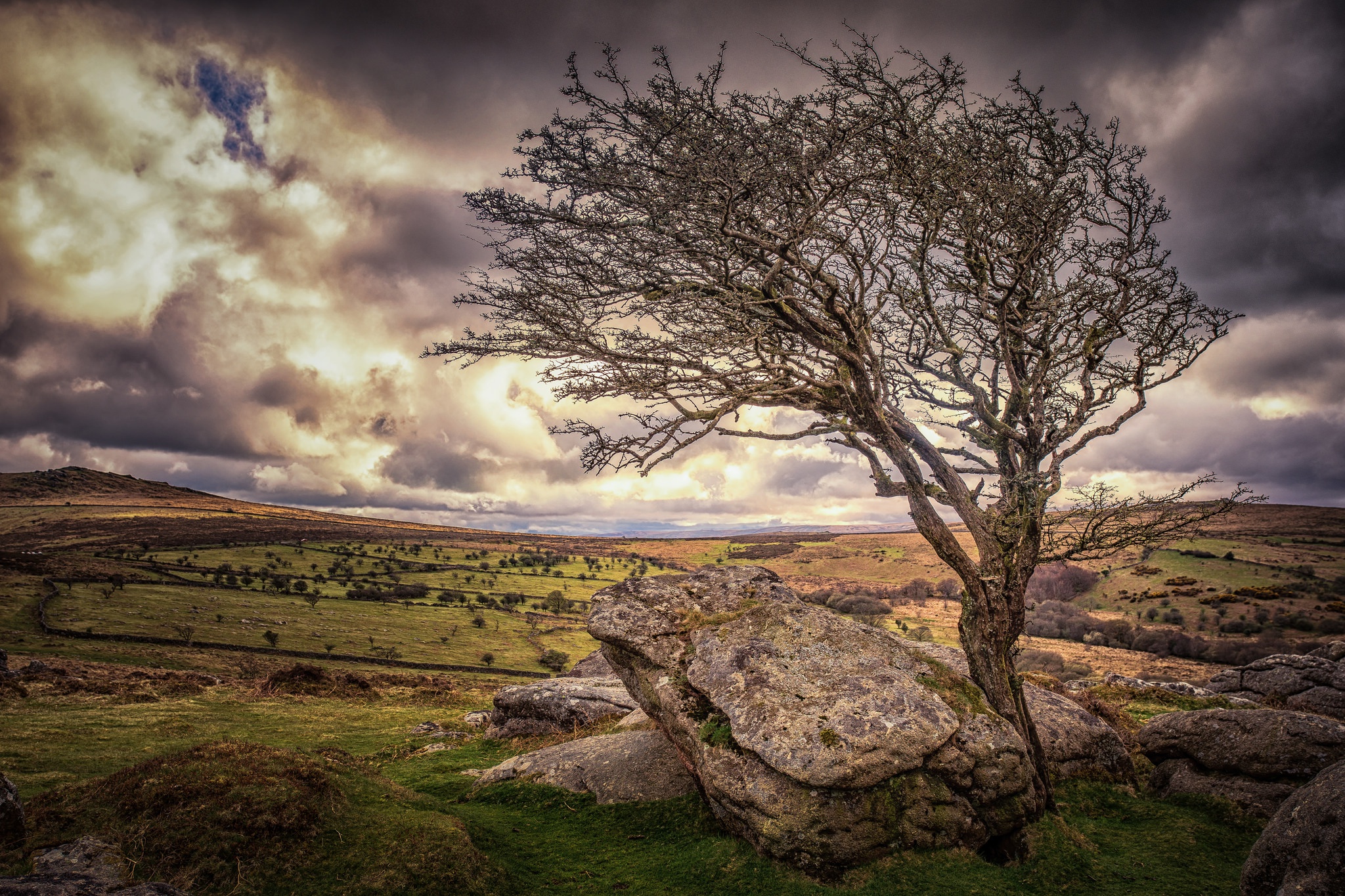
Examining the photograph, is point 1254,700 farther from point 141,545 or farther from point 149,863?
point 141,545

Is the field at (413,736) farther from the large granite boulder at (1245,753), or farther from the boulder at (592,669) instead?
the boulder at (592,669)

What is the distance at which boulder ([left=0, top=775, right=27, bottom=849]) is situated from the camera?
5977 mm

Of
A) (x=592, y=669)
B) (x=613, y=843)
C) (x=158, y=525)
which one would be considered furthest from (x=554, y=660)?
(x=158, y=525)

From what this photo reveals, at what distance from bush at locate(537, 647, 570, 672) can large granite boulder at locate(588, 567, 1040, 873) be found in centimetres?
6024

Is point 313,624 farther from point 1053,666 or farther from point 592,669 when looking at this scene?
point 1053,666

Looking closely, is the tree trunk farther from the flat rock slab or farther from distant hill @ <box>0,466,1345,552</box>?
distant hill @ <box>0,466,1345,552</box>

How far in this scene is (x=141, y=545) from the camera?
117 meters

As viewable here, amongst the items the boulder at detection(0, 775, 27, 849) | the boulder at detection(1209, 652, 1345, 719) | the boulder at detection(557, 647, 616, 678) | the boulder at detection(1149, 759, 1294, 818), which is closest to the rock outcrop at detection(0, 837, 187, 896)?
the boulder at detection(0, 775, 27, 849)

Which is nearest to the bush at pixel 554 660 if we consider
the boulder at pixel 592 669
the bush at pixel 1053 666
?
the boulder at pixel 592 669

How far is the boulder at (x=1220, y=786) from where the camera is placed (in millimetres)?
11492

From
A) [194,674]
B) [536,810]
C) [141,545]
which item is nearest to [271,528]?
[141,545]

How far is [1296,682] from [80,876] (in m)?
35.9

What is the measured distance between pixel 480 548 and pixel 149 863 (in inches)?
7600

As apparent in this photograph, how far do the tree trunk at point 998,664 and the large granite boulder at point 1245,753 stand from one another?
448 cm
